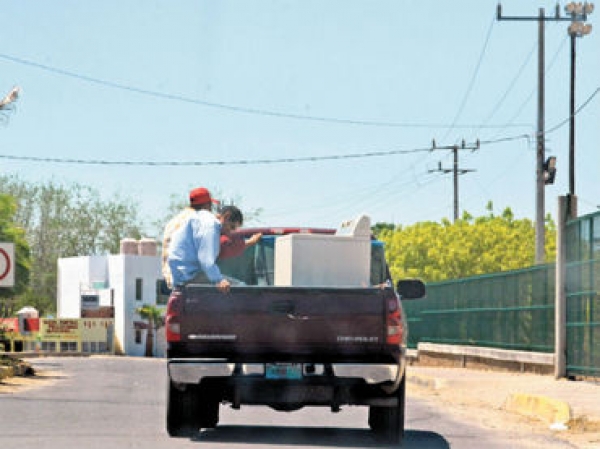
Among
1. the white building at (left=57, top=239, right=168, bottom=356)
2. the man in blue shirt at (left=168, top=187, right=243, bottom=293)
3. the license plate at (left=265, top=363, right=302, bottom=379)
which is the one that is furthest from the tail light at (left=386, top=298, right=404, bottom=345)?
the white building at (left=57, top=239, right=168, bottom=356)

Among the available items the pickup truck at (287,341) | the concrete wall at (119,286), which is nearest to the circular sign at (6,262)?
the pickup truck at (287,341)

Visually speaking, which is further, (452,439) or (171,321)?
(452,439)

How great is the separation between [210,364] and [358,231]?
7.09 feet

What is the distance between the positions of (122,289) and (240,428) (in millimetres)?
77853

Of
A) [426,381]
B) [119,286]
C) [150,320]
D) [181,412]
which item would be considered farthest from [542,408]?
[119,286]

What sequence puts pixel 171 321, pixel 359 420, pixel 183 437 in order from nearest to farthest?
pixel 171 321, pixel 183 437, pixel 359 420

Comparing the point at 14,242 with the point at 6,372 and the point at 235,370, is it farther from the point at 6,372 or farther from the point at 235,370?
the point at 235,370

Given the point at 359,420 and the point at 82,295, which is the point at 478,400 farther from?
the point at 82,295

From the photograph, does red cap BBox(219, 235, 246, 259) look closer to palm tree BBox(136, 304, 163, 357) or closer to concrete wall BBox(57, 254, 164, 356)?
concrete wall BBox(57, 254, 164, 356)

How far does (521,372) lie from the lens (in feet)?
93.0

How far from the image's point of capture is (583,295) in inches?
934

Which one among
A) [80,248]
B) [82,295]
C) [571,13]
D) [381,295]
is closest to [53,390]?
[381,295]

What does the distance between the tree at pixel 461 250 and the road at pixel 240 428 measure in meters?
72.5

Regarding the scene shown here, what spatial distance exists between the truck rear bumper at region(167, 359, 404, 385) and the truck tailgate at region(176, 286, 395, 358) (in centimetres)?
15
